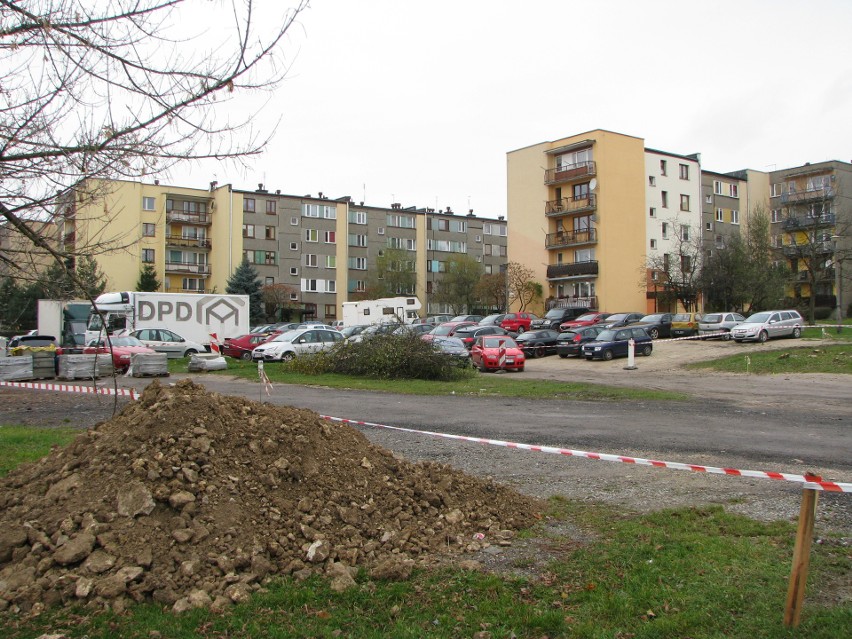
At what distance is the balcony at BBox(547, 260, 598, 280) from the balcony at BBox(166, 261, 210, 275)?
34.3m

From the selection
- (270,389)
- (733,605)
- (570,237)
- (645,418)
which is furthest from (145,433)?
(570,237)

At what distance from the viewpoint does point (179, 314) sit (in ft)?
116

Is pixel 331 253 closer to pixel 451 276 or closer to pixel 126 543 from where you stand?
pixel 451 276

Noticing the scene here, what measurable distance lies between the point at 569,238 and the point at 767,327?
2544 cm

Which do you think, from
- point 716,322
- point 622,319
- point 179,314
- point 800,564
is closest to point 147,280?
point 179,314

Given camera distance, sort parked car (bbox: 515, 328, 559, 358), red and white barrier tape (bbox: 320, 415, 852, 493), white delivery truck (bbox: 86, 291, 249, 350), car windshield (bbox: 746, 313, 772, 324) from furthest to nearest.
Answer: parked car (bbox: 515, 328, 559, 358) < car windshield (bbox: 746, 313, 772, 324) < white delivery truck (bbox: 86, 291, 249, 350) < red and white barrier tape (bbox: 320, 415, 852, 493)

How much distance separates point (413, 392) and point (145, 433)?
14419 millimetres

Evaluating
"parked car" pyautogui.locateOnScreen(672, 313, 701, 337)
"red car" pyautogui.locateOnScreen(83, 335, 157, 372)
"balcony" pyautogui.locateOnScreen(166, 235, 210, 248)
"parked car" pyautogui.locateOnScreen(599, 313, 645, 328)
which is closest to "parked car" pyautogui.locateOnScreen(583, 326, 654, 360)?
"parked car" pyautogui.locateOnScreen(599, 313, 645, 328)

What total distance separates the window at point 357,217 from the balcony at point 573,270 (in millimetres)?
25069

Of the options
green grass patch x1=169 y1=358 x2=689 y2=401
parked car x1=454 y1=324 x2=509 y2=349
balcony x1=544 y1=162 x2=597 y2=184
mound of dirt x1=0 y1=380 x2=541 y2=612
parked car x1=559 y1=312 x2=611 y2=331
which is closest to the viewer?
mound of dirt x1=0 y1=380 x2=541 y2=612

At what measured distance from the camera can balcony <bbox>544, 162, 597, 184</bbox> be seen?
56812mm

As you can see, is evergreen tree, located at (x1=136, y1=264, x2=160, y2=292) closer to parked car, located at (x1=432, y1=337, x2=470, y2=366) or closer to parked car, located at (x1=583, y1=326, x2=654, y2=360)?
parked car, located at (x1=432, y1=337, x2=470, y2=366)

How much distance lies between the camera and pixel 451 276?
235 feet

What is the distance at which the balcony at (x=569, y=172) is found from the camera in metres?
56.8
